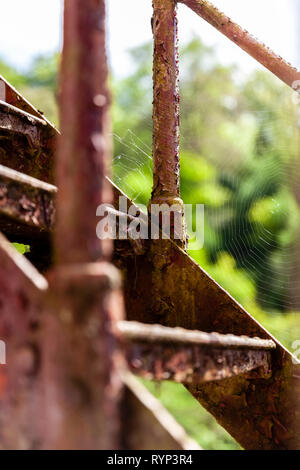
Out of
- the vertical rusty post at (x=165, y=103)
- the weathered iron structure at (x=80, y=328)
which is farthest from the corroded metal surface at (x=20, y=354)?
the vertical rusty post at (x=165, y=103)

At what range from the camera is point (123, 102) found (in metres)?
25.2

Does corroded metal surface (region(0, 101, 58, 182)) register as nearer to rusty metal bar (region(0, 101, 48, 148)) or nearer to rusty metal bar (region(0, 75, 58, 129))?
rusty metal bar (region(0, 101, 48, 148))

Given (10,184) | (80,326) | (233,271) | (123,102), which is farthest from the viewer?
(123,102)

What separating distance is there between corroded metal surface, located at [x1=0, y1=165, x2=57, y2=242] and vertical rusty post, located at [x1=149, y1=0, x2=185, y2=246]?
0.89 meters

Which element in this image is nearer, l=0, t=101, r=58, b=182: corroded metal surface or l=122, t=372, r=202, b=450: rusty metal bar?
l=122, t=372, r=202, b=450: rusty metal bar

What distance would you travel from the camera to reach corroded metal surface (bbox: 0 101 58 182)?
2039 mm

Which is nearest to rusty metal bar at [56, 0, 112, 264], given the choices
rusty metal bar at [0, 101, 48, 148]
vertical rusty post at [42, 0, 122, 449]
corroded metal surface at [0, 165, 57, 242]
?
vertical rusty post at [42, 0, 122, 449]

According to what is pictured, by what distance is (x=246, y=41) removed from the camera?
2.18 meters

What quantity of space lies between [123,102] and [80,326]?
25.1 metres

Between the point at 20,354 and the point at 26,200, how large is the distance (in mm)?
491

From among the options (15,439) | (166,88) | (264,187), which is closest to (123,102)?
(264,187)

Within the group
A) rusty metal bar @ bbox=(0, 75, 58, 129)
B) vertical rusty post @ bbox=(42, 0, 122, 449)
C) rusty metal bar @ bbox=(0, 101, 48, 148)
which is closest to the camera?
vertical rusty post @ bbox=(42, 0, 122, 449)

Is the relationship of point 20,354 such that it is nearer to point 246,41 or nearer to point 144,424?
point 144,424

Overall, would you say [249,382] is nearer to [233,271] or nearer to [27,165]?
[27,165]
